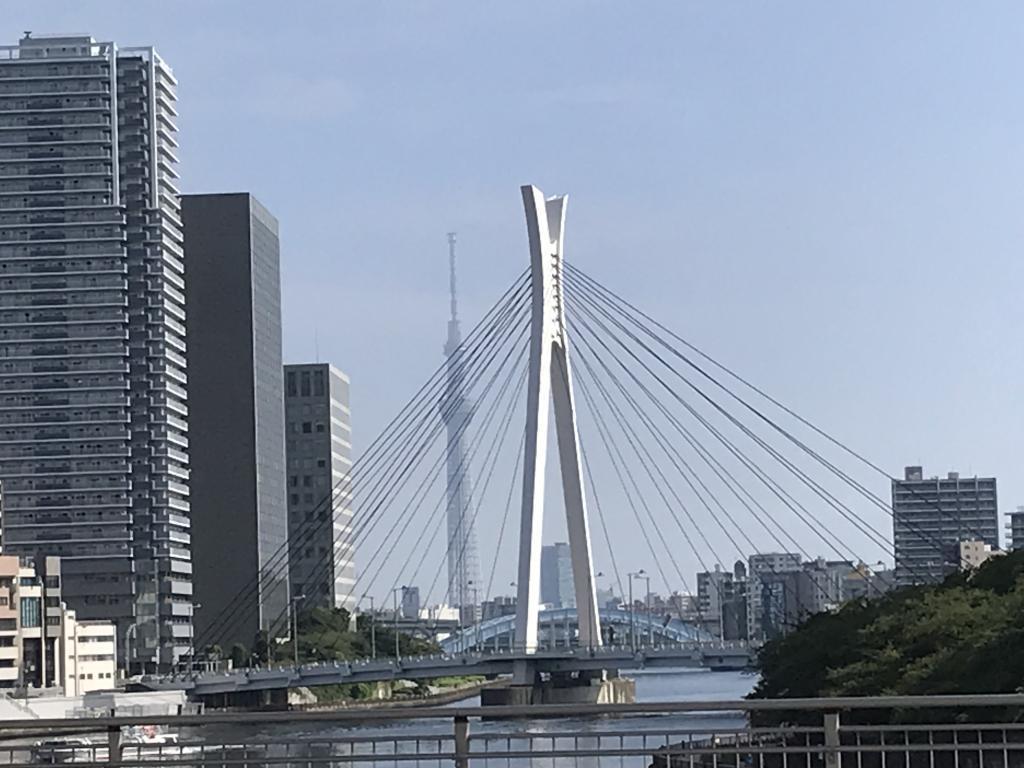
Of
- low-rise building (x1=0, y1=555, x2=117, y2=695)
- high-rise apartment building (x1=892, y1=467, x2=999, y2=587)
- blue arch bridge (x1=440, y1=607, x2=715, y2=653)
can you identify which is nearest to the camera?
low-rise building (x1=0, y1=555, x2=117, y2=695)

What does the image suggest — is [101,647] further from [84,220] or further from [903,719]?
[903,719]

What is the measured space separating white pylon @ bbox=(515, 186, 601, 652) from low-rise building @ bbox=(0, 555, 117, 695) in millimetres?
28829

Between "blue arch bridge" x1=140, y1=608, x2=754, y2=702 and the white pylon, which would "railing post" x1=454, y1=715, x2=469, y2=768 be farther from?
"blue arch bridge" x1=140, y1=608, x2=754, y2=702

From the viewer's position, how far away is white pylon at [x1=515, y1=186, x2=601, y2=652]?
1935 inches

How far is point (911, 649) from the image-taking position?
Result: 3494cm

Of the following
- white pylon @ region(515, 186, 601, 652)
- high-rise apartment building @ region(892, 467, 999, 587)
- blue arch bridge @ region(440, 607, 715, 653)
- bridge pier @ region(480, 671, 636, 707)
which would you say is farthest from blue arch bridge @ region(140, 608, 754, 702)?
high-rise apartment building @ region(892, 467, 999, 587)

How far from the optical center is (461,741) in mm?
8586

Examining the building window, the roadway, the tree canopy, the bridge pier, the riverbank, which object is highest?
the building window

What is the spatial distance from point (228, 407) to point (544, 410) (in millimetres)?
67772

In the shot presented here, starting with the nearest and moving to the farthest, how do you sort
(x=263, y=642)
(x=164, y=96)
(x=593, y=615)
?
(x=593, y=615) < (x=263, y=642) < (x=164, y=96)

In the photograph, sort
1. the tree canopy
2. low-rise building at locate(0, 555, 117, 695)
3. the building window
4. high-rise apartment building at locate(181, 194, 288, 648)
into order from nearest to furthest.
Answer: the tree canopy
low-rise building at locate(0, 555, 117, 695)
the building window
high-rise apartment building at locate(181, 194, 288, 648)

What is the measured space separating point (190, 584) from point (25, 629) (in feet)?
96.6

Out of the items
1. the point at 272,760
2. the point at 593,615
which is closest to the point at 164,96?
the point at 593,615

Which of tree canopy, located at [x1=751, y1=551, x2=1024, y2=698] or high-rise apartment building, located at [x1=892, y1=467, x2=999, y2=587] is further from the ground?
high-rise apartment building, located at [x1=892, y1=467, x2=999, y2=587]
